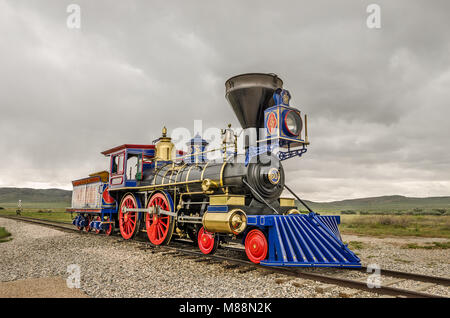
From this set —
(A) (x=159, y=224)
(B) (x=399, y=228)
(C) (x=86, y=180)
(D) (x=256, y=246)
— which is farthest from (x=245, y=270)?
(B) (x=399, y=228)

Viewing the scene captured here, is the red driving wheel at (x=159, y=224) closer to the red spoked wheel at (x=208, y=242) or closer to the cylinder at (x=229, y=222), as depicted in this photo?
the red spoked wheel at (x=208, y=242)

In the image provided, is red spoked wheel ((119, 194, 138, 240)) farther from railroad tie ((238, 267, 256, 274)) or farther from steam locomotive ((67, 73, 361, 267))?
railroad tie ((238, 267, 256, 274))

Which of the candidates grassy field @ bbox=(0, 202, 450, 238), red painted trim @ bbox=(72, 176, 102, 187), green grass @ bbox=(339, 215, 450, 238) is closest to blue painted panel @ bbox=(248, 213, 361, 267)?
red painted trim @ bbox=(72, 176, 102, 187)

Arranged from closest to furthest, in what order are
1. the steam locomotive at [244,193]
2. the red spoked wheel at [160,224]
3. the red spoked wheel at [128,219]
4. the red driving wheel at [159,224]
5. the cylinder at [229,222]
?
the steam locomotive at [244,193] → the cylinder at [229,222] → the red spoked wheel at [160,224] → the red driving wheel at [159,224] → the red spoked wheel at [128,219]

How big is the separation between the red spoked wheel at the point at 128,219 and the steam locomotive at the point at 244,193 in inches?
1.5

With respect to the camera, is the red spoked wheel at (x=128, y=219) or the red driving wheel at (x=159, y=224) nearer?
the red driving wheel at (x=159, y=224)

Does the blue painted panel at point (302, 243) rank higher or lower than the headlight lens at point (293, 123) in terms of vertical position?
lower

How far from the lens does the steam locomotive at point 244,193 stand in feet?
20.3

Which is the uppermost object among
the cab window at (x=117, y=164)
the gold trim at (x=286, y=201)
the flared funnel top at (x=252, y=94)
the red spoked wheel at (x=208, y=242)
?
the flared funnel top at (x=252, y=94)

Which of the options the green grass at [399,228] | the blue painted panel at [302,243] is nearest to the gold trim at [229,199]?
the blue painted panel at [302,243]

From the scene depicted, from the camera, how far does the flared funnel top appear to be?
7.72m
